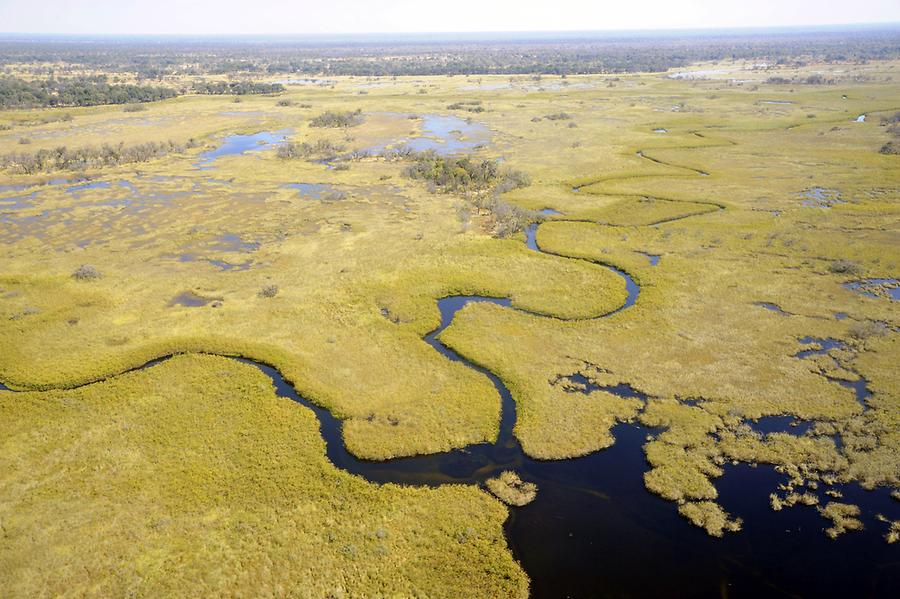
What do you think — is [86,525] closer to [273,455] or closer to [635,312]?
[273,455]

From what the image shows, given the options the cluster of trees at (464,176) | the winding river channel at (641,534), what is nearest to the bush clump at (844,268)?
the winding river channel at (641,534)

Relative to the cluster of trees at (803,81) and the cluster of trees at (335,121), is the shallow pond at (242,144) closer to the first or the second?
the cluster of trees at (335,121)

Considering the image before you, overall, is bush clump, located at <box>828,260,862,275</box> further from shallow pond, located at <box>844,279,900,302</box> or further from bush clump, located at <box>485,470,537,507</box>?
bush clump, located at <box>485,470,537,507</box>

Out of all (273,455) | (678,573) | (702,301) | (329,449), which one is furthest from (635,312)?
(273,455)

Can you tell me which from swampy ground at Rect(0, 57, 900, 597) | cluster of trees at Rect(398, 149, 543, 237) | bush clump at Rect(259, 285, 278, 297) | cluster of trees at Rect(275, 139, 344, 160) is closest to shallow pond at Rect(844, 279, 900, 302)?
swampy ground at Rect(0, 57, 900, 597)

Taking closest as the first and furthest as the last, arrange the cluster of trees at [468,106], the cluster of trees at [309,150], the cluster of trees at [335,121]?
1. the cluster of trees at [309,150]
2. the cluster of trees at [335,121]
3. the cluster of trees at [468,106]

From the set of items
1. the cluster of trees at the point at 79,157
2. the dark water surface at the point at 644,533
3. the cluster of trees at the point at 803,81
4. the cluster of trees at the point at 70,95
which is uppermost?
the cluster of trees at the point at 803,81

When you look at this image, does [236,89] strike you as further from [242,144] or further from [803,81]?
[803,81]
